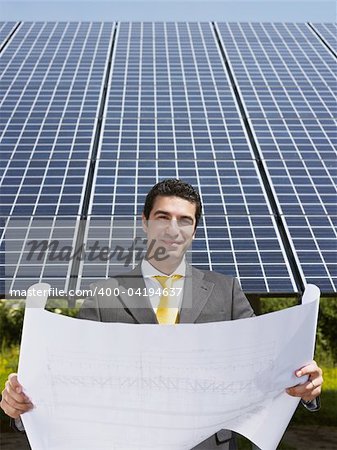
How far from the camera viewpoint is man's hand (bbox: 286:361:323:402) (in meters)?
2.27

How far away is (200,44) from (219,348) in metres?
9.56

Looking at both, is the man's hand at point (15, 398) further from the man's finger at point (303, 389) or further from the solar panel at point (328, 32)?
the solar panel at point (328, 32)

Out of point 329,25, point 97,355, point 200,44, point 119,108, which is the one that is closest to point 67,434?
point 97,355

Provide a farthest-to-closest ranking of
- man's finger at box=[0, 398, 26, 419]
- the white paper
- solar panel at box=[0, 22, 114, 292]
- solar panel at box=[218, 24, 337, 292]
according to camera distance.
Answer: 1. solar panel at box=[218, 24, 337, 292]
2. solar panel at box=[0, 22, 114, 292]
3. man's finger at box=[0, 398, 26, 419]
4. the white paper

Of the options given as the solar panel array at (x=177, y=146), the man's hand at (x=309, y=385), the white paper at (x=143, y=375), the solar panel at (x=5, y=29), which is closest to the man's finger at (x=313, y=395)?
the man's hand at (x=309, y=385)

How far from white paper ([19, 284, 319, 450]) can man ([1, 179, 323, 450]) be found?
11.1 inches

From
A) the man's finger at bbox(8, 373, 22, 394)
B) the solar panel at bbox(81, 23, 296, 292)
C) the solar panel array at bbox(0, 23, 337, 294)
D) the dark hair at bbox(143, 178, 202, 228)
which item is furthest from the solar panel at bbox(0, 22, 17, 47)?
the man's finger at bbox(8, 373, 22, 394)

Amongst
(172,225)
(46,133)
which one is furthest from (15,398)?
(46,133)

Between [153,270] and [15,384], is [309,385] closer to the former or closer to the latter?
[153,270]

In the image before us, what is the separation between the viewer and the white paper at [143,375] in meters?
2.09

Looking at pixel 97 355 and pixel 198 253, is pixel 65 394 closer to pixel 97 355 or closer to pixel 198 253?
pixel 97 355

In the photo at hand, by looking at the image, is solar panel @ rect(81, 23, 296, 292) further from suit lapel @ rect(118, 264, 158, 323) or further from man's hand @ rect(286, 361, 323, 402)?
man's hand @ rect(286, 361, 323, 402)

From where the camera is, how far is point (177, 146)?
23.1 ft

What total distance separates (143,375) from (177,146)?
509cm
